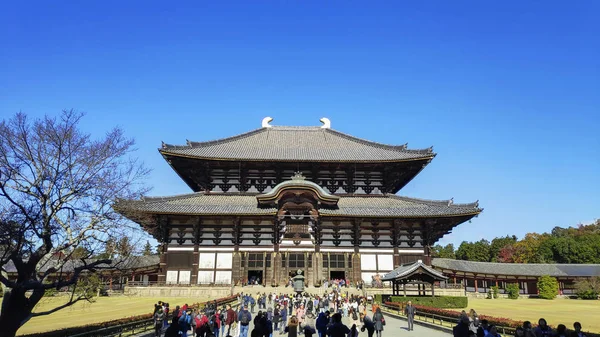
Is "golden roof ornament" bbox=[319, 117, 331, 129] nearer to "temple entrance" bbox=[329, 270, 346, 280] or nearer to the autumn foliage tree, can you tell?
"temple entrance" bbox=[329, 270, 346, 280]

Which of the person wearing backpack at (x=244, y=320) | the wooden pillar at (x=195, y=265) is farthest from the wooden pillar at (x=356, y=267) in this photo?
the person wearing backpack at (x=244, y=320)

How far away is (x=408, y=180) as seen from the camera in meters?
47.3

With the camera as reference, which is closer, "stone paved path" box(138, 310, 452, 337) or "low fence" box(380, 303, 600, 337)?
"low fence" box(380, 303, 600, 337)

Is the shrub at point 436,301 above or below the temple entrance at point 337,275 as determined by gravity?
below

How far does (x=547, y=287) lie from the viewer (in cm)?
4981

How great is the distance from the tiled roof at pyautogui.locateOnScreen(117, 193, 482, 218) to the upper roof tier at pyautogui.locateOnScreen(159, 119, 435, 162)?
4289mm

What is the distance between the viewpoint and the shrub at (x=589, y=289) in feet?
161

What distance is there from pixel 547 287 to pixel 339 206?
30.7 m

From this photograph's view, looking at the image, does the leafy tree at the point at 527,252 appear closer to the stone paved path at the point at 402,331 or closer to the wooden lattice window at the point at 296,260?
the wooden lattice window at the point at 296,260

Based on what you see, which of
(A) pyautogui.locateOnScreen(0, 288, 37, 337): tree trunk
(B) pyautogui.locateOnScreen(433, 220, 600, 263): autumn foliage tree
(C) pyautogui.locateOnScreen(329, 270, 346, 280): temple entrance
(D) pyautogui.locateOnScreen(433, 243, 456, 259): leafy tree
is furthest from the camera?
(D) pyautogui.locateOnScreen(433, 243, 456, 259): leafy tree

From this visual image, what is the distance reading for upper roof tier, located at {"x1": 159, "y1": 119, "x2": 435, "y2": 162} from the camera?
41500 mm

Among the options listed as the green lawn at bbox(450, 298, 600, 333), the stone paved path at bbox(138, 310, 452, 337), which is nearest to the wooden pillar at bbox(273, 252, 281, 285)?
the stone paved path at bbox(138, 310, 452, 337)

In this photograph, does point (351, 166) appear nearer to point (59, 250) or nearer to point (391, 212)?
point (391, 212)

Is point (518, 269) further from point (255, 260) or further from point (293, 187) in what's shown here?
point (255, 260)
